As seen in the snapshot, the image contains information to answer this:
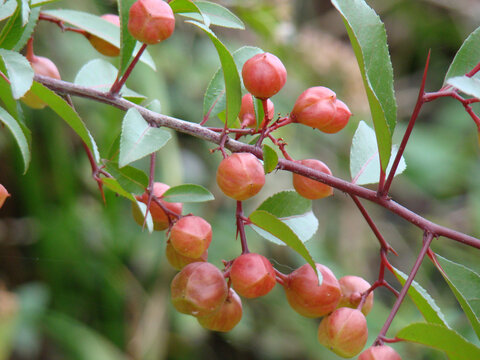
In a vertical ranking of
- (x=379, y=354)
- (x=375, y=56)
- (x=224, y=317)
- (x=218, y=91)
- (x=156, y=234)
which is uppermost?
(x=375, y=56)

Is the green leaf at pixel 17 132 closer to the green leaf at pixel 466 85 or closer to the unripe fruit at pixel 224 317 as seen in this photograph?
the unripe fruit at pixel 224 317

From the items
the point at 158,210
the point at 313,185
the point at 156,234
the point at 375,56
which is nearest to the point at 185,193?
the point at 158,210

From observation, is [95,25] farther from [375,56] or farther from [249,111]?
[375,56]

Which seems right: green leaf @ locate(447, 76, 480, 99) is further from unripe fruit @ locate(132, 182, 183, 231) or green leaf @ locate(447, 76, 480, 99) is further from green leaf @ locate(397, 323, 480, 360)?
unripe fruit @ locate(132, 182, 183, 231)

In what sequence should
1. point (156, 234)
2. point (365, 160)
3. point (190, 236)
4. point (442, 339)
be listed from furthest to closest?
point (156, 234)
point (365, 160)
point (190, 236)
point (442, 339)

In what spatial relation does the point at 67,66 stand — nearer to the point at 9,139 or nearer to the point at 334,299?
the point at 9,139
